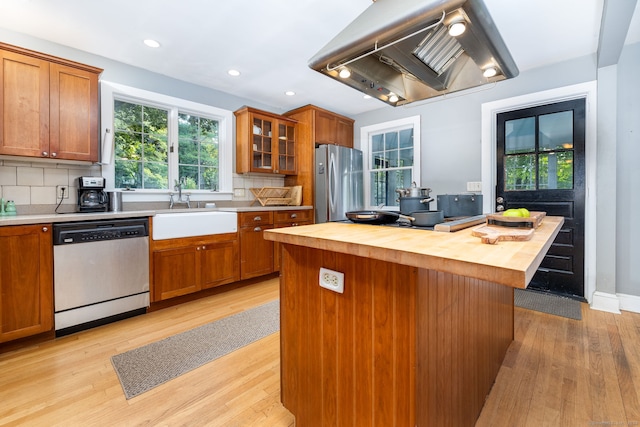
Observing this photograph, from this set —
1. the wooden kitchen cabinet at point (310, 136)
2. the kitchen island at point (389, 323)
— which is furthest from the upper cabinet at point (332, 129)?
the kitchen island at point (389, 323)

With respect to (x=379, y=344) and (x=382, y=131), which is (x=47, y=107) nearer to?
(x=379, y=344)

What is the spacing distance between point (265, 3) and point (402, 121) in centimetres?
263

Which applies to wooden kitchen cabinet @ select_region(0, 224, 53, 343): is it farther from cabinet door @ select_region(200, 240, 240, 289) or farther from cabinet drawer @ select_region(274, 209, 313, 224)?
cabinet drawer @ select_region(274, 209, 313, 224)

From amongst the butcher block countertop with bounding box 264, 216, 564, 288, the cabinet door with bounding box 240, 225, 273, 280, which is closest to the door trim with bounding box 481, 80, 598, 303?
the butcher block countertop with bounding box 264, 216, 564, 288

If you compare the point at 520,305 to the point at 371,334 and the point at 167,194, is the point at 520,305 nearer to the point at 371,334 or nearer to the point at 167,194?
the point at 371,334

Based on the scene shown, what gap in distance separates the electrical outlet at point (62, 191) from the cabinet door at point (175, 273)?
1.02 meters

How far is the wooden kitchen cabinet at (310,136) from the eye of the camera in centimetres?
416

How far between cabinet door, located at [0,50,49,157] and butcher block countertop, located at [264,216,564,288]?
2576mm

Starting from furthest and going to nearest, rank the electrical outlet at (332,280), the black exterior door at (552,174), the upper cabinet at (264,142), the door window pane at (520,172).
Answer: the upper cabinet at (264,142) → the door window pane at (520,172) → the black exterior door at (552,174) → the electrical outlet at (332,280)

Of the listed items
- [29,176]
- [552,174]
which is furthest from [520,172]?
[29,176]

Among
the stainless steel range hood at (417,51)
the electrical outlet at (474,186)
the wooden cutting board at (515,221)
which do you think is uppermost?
the stainless steel range hood at (417,51)

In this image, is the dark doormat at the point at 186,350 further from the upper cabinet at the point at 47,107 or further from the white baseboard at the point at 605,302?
the white baseboard at the point at 605,302

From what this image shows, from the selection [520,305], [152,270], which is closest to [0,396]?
[152,270]

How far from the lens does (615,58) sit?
2.57 metres
